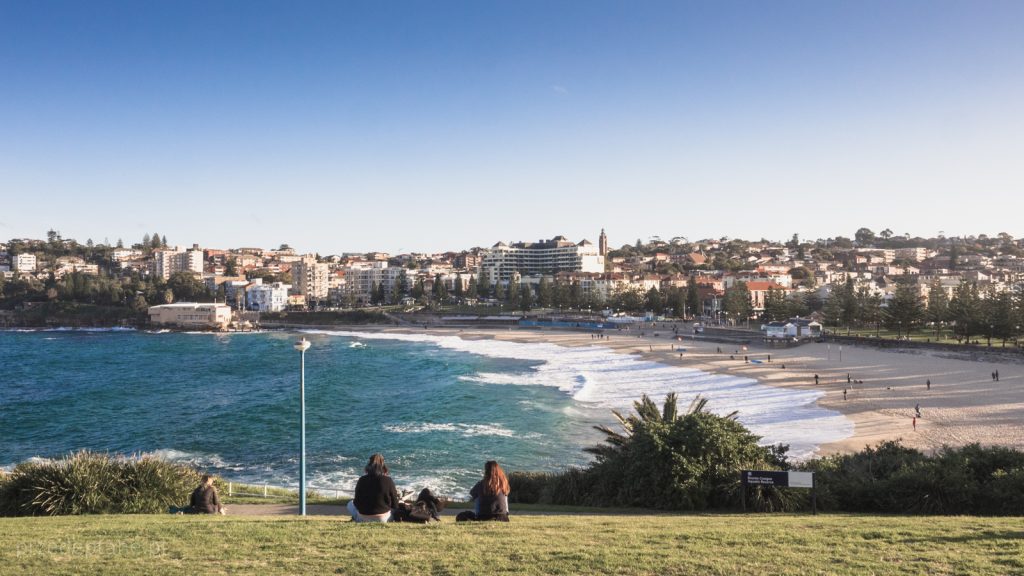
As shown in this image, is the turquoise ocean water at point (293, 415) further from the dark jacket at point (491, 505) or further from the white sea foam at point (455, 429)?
the dark jacket at point (491, 505)

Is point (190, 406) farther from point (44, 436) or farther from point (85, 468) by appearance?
point (85, 468)

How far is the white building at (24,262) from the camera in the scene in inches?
6329

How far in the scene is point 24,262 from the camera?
163 metres

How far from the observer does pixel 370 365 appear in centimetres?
5466

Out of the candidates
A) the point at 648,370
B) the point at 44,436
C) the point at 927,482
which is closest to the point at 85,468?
the point at 927,482

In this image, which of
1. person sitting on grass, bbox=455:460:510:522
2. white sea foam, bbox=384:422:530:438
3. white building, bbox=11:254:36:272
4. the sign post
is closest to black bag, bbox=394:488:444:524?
person sitting on grass, bbox=455:460:510:522

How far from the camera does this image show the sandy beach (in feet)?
80.9

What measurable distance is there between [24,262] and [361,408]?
171 meters

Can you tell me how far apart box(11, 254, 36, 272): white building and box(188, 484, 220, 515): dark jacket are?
18568 cm

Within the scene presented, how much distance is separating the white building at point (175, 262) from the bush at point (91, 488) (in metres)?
155

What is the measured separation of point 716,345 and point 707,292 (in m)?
37.9

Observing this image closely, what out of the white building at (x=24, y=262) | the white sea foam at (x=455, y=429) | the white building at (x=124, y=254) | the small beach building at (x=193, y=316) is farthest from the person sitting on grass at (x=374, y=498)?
the white building at (x=124, y=254)

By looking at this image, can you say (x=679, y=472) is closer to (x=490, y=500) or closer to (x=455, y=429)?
(x=490, y=500)

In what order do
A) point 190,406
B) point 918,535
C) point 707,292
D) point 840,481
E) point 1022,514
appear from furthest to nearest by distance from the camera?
point 707,292, point 190,406, point 840,481, point 1022,514, point 918,535
